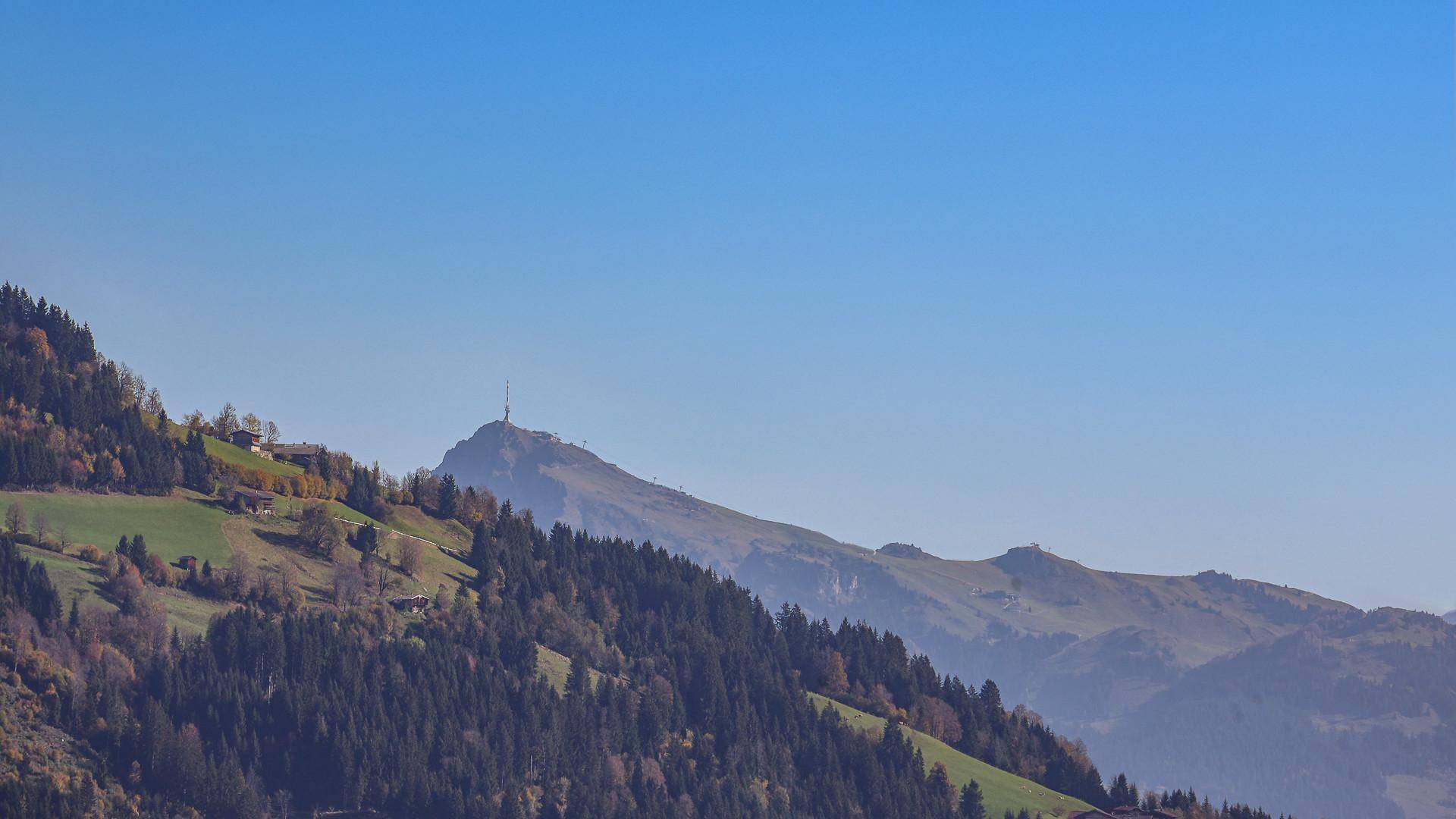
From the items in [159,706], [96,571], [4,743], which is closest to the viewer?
[4,743]

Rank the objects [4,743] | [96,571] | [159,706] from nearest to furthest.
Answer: [4,743], [159,706], [96,571]

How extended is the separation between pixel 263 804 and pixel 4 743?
28.2 m

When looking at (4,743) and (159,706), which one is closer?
(4,743)

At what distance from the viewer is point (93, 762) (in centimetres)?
16938

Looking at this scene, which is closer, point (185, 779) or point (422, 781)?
point (185, 779)

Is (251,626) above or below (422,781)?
above

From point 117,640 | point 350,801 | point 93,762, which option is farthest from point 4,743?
point 350,801

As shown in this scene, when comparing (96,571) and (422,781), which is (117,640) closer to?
(96,571)

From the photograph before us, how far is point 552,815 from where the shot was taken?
199375 mm

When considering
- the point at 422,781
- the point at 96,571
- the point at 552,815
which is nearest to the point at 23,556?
the point at 96,571

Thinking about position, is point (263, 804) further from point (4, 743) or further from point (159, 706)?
point (4, 743)

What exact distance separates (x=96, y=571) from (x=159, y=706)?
25.5 meters

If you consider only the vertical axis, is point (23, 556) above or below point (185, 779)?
above

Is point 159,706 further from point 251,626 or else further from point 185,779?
point 251,626
